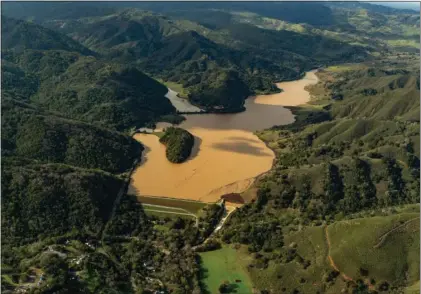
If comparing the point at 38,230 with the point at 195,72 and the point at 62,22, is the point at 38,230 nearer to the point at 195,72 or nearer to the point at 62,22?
the point at 195,72

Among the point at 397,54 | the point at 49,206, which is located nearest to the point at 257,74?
the point at 397,54

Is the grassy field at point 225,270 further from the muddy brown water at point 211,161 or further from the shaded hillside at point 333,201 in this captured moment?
the muddy brown water at point 211,161

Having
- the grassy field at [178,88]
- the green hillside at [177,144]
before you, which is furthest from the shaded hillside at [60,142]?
the grassy field at [178,88]

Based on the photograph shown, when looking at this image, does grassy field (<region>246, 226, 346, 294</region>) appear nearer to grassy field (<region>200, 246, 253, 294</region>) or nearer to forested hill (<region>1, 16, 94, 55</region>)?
grassy field (<region>200, 246, 253, 294</region>)

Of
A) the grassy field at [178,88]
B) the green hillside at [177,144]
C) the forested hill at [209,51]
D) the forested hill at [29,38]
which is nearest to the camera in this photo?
the green hillside at [177,144]

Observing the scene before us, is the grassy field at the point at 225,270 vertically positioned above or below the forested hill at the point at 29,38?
below

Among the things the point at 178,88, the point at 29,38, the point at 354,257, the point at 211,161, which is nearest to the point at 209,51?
the point at 178,88
